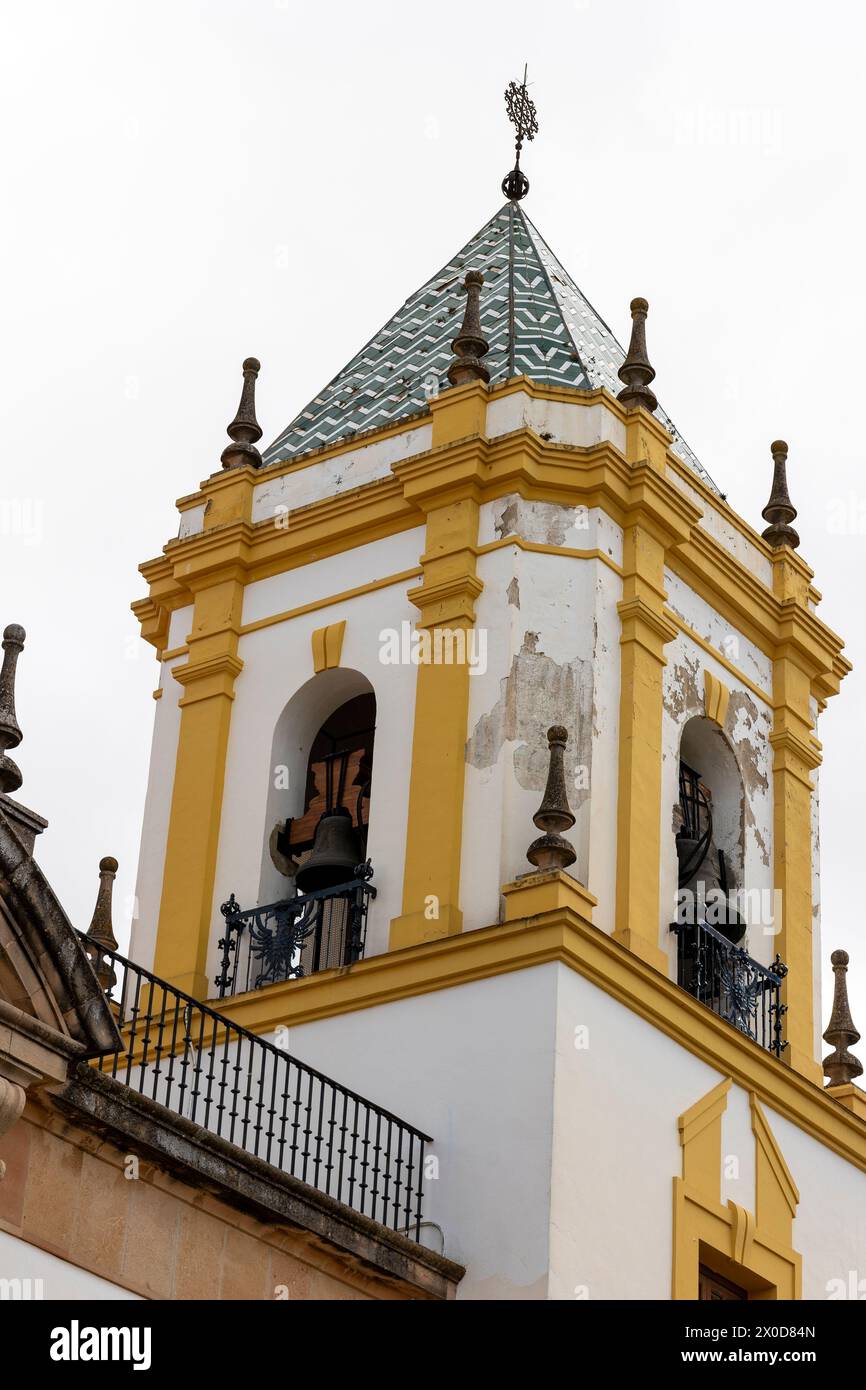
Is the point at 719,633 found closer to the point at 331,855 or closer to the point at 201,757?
the point at 331,855

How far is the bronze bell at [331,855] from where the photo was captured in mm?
16984

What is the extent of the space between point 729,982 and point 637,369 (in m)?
4.48

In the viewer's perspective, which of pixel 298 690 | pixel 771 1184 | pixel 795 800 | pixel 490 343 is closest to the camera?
pixel 771 1184

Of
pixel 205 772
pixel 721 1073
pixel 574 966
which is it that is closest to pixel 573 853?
pixel 574 966

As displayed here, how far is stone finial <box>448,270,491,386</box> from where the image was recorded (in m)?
18.2

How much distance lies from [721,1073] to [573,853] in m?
1.80

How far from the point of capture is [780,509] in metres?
20.1

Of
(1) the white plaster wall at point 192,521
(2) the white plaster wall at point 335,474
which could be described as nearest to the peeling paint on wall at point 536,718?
(2) the white plaster wall at point 335,474

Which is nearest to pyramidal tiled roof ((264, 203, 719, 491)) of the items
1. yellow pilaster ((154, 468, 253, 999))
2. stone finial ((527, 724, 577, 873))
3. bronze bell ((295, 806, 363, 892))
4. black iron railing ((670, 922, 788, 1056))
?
yellow pilaster ((154, 468, 253, 999))

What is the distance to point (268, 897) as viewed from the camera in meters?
17.3

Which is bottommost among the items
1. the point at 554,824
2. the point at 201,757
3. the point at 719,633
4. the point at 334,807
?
the point at 554,824

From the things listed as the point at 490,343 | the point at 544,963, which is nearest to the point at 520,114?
the point at 490,343

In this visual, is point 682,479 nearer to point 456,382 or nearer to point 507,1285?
point 456,382

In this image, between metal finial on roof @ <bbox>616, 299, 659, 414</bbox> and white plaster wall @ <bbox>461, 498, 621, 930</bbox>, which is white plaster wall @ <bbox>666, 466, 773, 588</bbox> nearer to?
metal finial on roof @ <bbox>616, 299, 659, 414</bbox>
